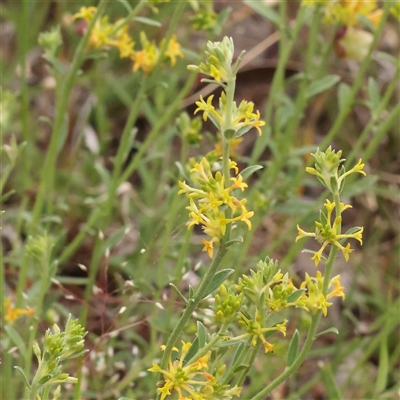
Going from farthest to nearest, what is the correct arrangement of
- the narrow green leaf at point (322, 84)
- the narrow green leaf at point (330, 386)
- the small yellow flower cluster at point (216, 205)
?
the narrow green leaf at point (322, 84) < the narrow green leaf at point (330, 386) < the small yellow flower cluster at point (216, 205)

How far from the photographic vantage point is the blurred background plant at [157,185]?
128cm

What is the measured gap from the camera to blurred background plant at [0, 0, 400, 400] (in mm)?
1281

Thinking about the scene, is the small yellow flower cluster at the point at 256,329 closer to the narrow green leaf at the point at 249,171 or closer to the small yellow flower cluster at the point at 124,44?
the narrow green leaf at the point at 249,171

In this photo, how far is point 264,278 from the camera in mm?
754

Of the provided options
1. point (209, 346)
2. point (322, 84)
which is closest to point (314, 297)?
point (209, 346)

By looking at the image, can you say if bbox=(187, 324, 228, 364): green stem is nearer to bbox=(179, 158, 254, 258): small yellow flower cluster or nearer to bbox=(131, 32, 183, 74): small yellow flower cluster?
bbox=(179, 158, 254, 258): small yellow flower cluster

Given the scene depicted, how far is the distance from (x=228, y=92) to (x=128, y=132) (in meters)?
0.68

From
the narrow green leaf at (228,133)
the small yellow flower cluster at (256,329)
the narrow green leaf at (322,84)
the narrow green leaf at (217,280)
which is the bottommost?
the small yellow flower cluster at (256,329)

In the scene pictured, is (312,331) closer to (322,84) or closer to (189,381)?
(189,381)

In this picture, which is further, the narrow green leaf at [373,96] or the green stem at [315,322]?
the narrow green leaf at [373,96]

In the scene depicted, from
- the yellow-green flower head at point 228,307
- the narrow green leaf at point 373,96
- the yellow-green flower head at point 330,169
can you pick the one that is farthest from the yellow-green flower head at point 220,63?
the narrow green leaf at point 373,96

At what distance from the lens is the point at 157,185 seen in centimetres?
198

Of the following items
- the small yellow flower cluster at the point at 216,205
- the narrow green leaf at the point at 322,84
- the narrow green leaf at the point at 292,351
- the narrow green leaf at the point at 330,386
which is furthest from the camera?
the narrow green leaf at the point at 322,84

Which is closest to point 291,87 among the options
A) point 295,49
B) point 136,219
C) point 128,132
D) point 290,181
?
point 295,49
